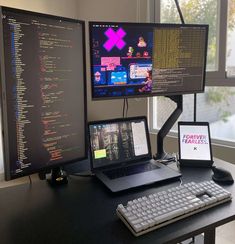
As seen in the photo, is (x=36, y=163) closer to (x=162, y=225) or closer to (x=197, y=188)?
(x=162, y=225)

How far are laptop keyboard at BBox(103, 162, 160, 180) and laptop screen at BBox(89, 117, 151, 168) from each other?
0.04m

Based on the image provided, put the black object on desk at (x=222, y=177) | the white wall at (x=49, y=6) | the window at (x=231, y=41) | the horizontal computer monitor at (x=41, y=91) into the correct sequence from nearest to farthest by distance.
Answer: the horizontal computer monitor at (x=41, y=91)
the black object on desk at (x=222, y=177)
the window at (x=231, y=41)
the white wall at (x=49, y=6)

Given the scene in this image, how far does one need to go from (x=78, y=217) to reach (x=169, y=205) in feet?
1.03

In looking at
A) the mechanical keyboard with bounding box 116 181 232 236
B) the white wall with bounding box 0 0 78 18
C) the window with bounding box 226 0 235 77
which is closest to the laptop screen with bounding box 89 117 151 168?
the mechanical keyboard with bounding box 116 181 232 236

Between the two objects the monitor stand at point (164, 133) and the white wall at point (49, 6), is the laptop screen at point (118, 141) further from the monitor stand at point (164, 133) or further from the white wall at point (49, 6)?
the white wall at point (49, 6)

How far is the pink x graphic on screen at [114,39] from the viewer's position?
1.35 metres

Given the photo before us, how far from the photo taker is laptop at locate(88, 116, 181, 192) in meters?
1.28

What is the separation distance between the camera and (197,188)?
1.15m

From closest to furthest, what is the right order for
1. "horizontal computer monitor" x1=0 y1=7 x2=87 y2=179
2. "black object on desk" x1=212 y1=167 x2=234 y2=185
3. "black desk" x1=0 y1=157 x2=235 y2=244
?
"black desk" x1=0 y1=157 x2=235 y2=244 → "horizontal computer monitor" x1=0 y1=7 x2=87 y2=179 → "black object on desk" x1=212 y1=167 x2=234 y2=185

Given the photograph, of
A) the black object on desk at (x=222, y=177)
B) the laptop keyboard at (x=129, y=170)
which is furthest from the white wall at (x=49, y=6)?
the black object on desk at (x=222, y=177)

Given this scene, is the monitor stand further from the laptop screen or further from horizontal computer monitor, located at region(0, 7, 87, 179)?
horizontal computer monitor, located at region(0, 7, 87, 179)

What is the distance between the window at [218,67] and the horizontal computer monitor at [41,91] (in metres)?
1.39

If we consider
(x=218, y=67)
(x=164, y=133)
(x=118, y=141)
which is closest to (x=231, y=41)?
(x=218, y=67)

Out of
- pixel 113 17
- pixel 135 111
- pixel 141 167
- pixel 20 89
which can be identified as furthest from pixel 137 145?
pixel 113 17
